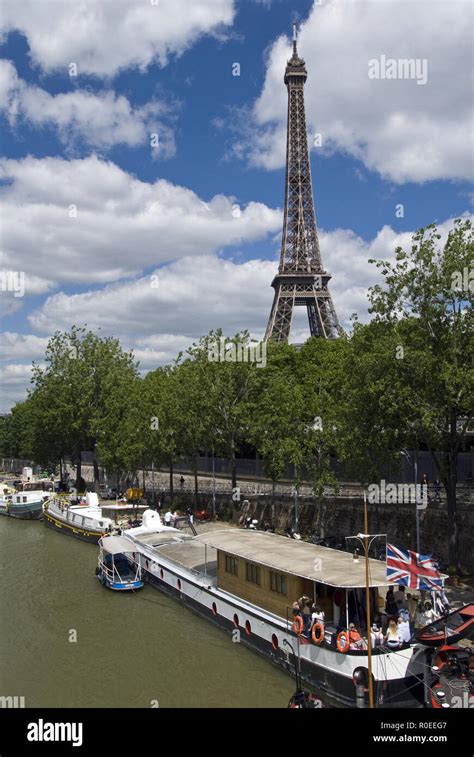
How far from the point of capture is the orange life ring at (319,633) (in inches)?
899

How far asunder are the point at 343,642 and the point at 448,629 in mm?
3804

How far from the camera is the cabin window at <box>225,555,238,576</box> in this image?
1177 inches

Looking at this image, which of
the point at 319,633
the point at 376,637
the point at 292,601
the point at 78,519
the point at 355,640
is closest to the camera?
the point at 376,637

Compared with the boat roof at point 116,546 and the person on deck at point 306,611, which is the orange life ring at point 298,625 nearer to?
the person on deck at point 306,611

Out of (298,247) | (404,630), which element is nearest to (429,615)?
(404,630)

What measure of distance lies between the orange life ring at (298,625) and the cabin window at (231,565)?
616 centimetres

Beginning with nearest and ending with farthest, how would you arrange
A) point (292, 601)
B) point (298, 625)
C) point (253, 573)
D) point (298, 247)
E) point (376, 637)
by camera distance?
point (376, 637) < point (298, 625) < point (292, 601) < point (253, 573) < point (298, 247)

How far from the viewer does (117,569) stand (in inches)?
1484

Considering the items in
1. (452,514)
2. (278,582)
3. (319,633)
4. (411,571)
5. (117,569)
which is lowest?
(117,569)

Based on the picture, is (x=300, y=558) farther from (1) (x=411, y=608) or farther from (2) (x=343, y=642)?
(2) (x=343, y=642)

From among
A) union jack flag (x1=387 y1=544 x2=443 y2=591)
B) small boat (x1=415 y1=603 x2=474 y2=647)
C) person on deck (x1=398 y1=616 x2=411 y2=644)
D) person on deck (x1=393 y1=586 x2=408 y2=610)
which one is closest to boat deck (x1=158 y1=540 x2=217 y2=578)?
person on deck (x1=393 y1=586 x2=408 y2=610)

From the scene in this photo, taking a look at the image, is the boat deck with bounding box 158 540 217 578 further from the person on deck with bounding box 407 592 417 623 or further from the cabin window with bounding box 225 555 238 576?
the person on deck with bounding box 407 592 417 623
